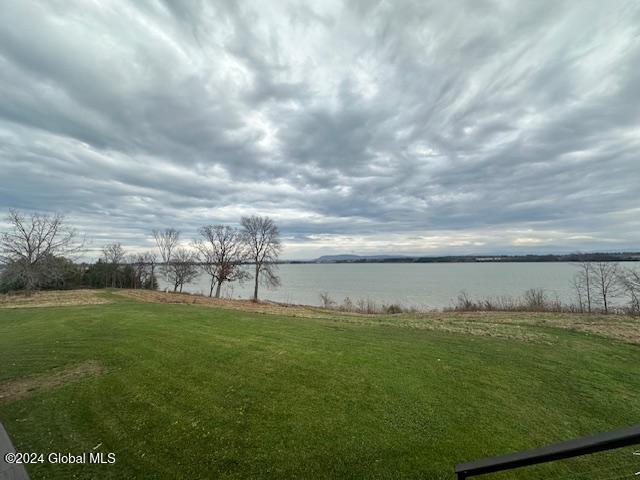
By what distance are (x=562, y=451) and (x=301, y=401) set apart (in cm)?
416

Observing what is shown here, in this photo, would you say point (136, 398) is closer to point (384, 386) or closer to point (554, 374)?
point (384, 386)

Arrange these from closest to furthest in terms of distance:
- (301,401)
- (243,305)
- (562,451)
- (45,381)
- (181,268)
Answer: (562,451)
(301,401)
(45,381)
(243,305)
(181,268)

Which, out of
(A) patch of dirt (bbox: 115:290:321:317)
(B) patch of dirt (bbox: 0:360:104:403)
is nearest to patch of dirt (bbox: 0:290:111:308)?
(A) patch of dirt (bbox: 115:290:321:317)

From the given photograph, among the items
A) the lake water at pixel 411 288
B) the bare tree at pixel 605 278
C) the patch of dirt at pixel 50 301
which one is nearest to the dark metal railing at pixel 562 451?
the patch of dirt at pixel 50 301

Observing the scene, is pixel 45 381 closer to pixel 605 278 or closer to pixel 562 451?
pixel 562 451

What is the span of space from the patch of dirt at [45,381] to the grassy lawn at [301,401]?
39 mm

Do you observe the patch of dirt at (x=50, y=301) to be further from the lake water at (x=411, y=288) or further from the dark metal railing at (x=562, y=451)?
the dark metal railing at (x=562, y=451)

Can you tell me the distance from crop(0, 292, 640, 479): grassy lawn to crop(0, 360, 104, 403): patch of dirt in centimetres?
4

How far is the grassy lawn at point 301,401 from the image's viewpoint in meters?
3.48

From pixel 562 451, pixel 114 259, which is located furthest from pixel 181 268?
pixel 562 451

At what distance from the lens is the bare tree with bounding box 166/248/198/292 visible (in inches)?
1535

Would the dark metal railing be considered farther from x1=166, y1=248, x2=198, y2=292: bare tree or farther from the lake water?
x1=166, y1=248, x2=198, y2=292: bare tree

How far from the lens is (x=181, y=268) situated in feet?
129

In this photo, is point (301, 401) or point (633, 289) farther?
point (633, 289)
